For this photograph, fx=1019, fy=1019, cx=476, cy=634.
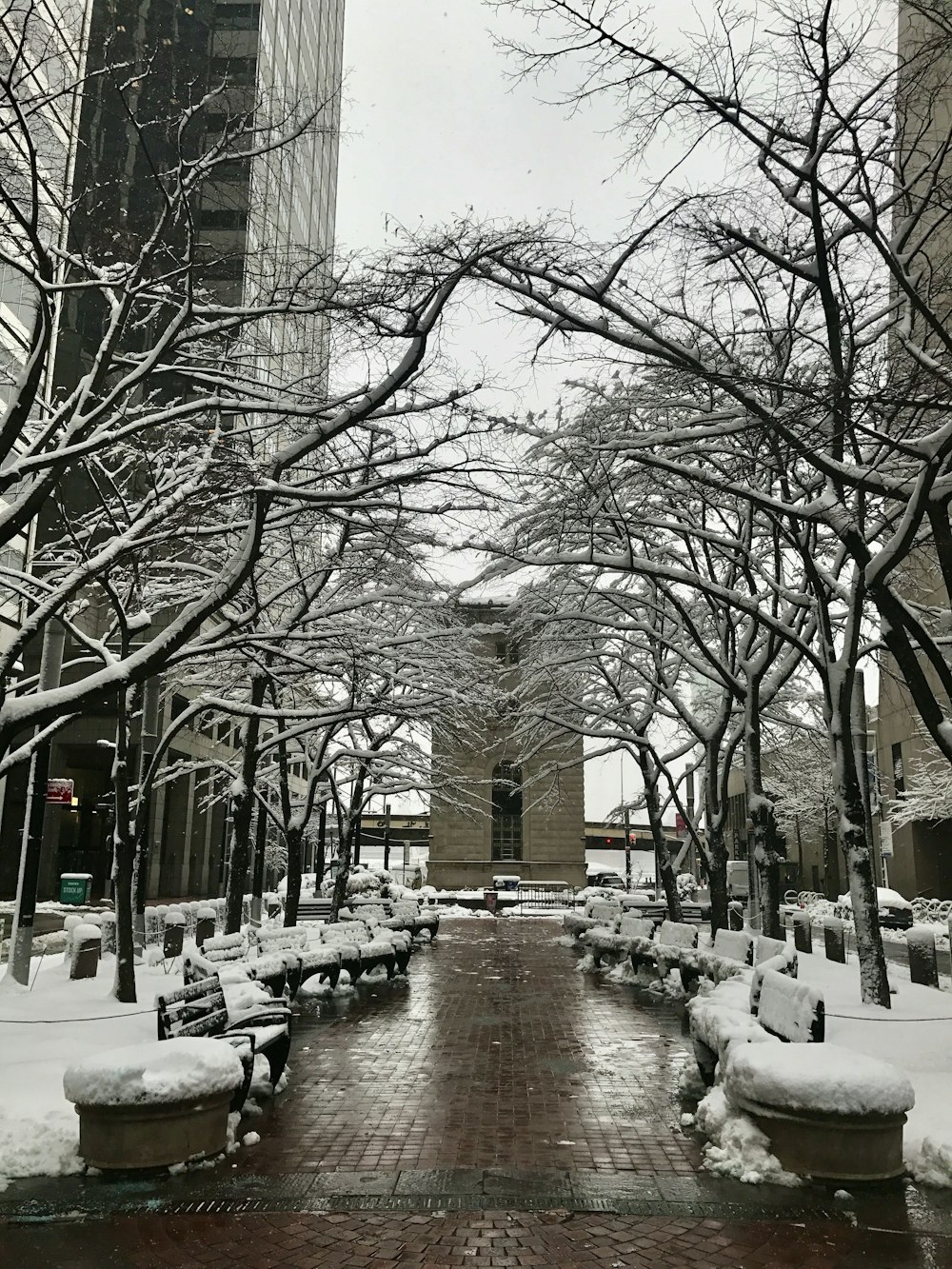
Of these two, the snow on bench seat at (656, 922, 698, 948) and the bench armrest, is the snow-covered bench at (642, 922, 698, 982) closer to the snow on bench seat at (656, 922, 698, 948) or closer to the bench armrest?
the snow on bench seat at (656, 922, 698, 948)

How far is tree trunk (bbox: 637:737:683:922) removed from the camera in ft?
68.9

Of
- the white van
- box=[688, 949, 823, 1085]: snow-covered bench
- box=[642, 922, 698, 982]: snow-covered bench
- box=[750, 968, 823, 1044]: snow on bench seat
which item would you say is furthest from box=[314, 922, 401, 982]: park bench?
the white van

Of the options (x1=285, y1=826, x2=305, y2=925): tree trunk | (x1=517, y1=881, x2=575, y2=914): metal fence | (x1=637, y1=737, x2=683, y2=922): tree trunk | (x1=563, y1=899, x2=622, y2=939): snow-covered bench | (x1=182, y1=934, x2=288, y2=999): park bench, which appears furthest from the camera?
(x1=517, y1=881, x2=575, y2=914): metal fence

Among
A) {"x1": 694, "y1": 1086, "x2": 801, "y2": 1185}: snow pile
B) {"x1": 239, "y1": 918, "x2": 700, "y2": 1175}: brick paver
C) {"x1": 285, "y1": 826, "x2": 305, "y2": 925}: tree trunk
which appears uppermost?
{"x1": 285, "y1": 826, "x2": 305, "y2": 925}: tree trunk

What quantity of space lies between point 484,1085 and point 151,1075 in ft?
12.3

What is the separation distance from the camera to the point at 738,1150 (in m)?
6.69

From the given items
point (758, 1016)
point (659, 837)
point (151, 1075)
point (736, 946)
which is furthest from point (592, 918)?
point (151, 1075)

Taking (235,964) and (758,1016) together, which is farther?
(235,964)

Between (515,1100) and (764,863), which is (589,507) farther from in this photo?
(515,1100)

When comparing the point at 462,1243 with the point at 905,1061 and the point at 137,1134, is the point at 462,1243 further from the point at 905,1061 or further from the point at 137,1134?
the point at 905,1061

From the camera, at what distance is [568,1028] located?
1252 centimetres

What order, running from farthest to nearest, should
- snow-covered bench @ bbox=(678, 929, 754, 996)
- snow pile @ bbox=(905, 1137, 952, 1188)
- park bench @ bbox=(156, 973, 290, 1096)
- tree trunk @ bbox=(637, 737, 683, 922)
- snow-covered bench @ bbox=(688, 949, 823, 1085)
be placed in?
tree trunk @ bbox=(637, 737, 683, 922) < snow-covered bench @ bbox=(678, 929, 754, 996) < park bench @ bbox=(156, 973, 290, 1096) < snow-covered bench @ bbox=(688, 949, 823, 1085) < snow pile @ bbox=(905, 1137, 952, 1188)

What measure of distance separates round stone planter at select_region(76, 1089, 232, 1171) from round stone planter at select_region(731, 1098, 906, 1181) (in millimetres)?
3804

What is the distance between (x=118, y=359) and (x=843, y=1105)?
8741mm
